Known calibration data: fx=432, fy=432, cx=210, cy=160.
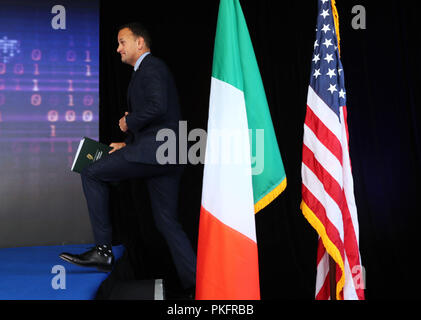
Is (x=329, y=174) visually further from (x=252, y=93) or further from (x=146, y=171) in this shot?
(x=146, y=171)

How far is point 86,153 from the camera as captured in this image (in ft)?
8.43

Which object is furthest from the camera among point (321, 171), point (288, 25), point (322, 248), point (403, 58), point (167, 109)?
point (288, 25)

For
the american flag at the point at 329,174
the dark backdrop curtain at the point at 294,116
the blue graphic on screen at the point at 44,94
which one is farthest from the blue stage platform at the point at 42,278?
the american flag at the point at 329,174

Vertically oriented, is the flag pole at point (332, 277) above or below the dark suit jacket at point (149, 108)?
below

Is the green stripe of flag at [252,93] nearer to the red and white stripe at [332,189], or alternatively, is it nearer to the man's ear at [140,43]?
the red and white stripe at [332,189]

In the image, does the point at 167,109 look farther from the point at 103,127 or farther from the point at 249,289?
the point at 103,127

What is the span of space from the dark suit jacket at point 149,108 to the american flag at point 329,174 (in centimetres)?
80

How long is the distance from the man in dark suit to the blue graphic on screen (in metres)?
1.55

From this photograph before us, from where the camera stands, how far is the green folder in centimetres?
252

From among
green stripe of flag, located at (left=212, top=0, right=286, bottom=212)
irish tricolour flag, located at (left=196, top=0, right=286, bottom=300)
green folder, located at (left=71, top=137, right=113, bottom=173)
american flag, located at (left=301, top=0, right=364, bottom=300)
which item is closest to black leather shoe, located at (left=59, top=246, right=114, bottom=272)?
green folder, located at (left=71, top=137, right=113, bottom=173)

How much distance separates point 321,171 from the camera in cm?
210

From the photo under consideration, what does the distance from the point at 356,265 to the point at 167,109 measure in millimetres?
1308

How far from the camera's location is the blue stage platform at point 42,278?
2.08m
